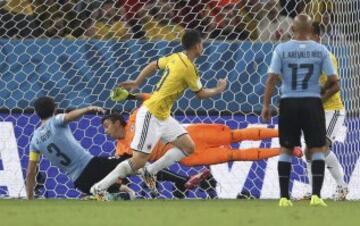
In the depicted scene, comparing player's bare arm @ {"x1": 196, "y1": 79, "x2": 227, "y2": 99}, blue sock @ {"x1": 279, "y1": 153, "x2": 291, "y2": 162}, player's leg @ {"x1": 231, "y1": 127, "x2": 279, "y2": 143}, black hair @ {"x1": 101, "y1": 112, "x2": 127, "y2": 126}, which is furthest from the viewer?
player's leg @ {"x1": 231, "y1": 127, "x2": 279, "y2": 143}

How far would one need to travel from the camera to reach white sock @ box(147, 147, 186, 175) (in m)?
11.9

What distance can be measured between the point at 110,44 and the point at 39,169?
1609 mm

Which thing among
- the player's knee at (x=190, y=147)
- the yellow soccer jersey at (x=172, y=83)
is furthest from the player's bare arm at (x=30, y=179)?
the player's knee at (x=190, y=147)

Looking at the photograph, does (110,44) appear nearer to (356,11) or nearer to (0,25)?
(0,25)

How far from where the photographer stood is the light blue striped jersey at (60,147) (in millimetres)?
11820

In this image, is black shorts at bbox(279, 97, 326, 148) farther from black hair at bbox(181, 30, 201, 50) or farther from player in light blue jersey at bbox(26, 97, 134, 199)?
player in light blue jersey at bbox(26, 97, 134, 199)

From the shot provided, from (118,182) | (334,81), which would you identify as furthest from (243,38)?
(334,81)

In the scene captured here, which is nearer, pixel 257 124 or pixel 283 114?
pixel 283 114

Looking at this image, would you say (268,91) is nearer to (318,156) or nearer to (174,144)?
(318,156)

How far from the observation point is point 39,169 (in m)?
13.3

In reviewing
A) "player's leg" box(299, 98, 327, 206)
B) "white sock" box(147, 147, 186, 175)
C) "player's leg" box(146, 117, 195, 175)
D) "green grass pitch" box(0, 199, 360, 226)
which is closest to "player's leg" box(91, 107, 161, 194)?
"player's leg" box(146, 117, 195, 175)

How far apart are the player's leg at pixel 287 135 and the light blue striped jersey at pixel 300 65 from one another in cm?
10

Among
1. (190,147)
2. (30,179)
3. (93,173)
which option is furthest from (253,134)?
(30,179)

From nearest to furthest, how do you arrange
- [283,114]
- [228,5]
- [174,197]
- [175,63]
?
[283,114] → [175,63] → [174,197] → [228,5]
